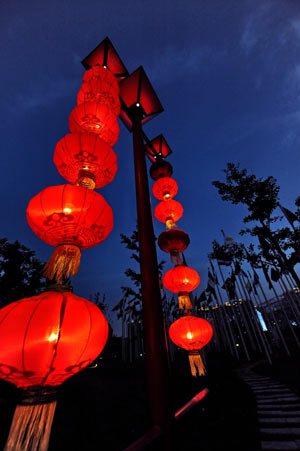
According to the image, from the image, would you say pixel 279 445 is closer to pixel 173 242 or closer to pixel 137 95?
pixel 173 242

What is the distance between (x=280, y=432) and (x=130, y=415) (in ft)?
13.8

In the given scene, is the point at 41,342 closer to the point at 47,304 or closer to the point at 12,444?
the point at 47,304

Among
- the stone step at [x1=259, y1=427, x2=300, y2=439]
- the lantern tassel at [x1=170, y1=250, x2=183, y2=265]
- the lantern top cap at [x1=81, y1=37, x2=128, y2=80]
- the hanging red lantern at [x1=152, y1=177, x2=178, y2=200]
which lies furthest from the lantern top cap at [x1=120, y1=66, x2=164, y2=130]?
the stone step at [x1=259, y1=427, x2=300, y2=439]

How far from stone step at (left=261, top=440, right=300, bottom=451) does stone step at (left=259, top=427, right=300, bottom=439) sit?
0.20m

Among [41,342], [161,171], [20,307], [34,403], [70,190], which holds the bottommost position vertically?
[34,403]

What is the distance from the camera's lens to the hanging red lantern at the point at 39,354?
1.00m

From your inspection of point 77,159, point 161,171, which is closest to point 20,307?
point 77,159

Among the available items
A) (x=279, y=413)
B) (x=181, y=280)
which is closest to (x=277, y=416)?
(x=279, y=413)

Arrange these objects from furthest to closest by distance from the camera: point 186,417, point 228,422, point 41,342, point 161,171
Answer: point 228,422 → point 161,171 → point 186,417 → point 41,342

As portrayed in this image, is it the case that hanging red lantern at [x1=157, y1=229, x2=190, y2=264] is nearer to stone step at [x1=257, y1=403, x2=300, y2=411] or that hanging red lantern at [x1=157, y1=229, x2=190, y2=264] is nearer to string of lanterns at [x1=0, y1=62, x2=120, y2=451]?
string of lanterns at [x1=0, y1=62, x2=120, y2=451]

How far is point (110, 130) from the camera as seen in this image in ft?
9.36

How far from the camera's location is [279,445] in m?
4.28

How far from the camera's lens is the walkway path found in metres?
4.42

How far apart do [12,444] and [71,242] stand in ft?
3.87
